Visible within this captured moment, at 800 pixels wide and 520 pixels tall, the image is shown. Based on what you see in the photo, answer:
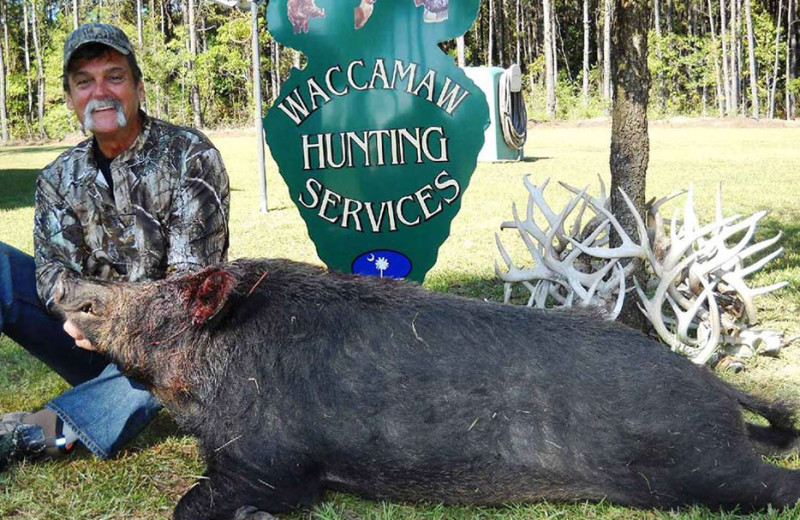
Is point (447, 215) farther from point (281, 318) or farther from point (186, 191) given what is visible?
point (281, 318)

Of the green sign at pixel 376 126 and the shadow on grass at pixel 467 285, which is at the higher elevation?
the green sign at pixel 376 126

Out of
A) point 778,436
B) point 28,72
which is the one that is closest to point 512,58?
point 28,72

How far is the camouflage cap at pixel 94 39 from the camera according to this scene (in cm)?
331

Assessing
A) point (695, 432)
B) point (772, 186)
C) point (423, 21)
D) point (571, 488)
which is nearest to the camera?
point (695, 432)

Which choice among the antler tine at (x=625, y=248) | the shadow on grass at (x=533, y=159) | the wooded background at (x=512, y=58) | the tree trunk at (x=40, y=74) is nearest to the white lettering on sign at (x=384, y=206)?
the antler tine at (x=625, y=248)

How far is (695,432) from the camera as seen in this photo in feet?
8.09

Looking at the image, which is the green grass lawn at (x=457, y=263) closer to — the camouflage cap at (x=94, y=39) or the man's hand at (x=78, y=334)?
the man's hand at (x=78, y=334)

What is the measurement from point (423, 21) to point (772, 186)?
830 centimetres

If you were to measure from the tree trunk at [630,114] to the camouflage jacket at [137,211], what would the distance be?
6.78 ft

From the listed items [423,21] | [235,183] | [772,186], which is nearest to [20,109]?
[235,183]

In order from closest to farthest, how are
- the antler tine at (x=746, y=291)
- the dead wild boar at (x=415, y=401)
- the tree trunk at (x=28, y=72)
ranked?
the dead wild boar at (x=415, y=401), the antler tine at (x=746, y=291), the tree trunk at (x=28, y=72)

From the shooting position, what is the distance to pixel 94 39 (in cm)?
331

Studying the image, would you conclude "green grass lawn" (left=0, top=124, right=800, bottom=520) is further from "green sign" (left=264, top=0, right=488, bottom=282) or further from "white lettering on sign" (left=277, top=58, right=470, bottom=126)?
"white lettering on sign" (left=277, top=58, right=470, bottom=126)

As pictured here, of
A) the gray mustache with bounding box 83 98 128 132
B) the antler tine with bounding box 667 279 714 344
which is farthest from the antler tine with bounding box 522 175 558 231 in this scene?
the gray mustache with bounding box 83 98 128 132
